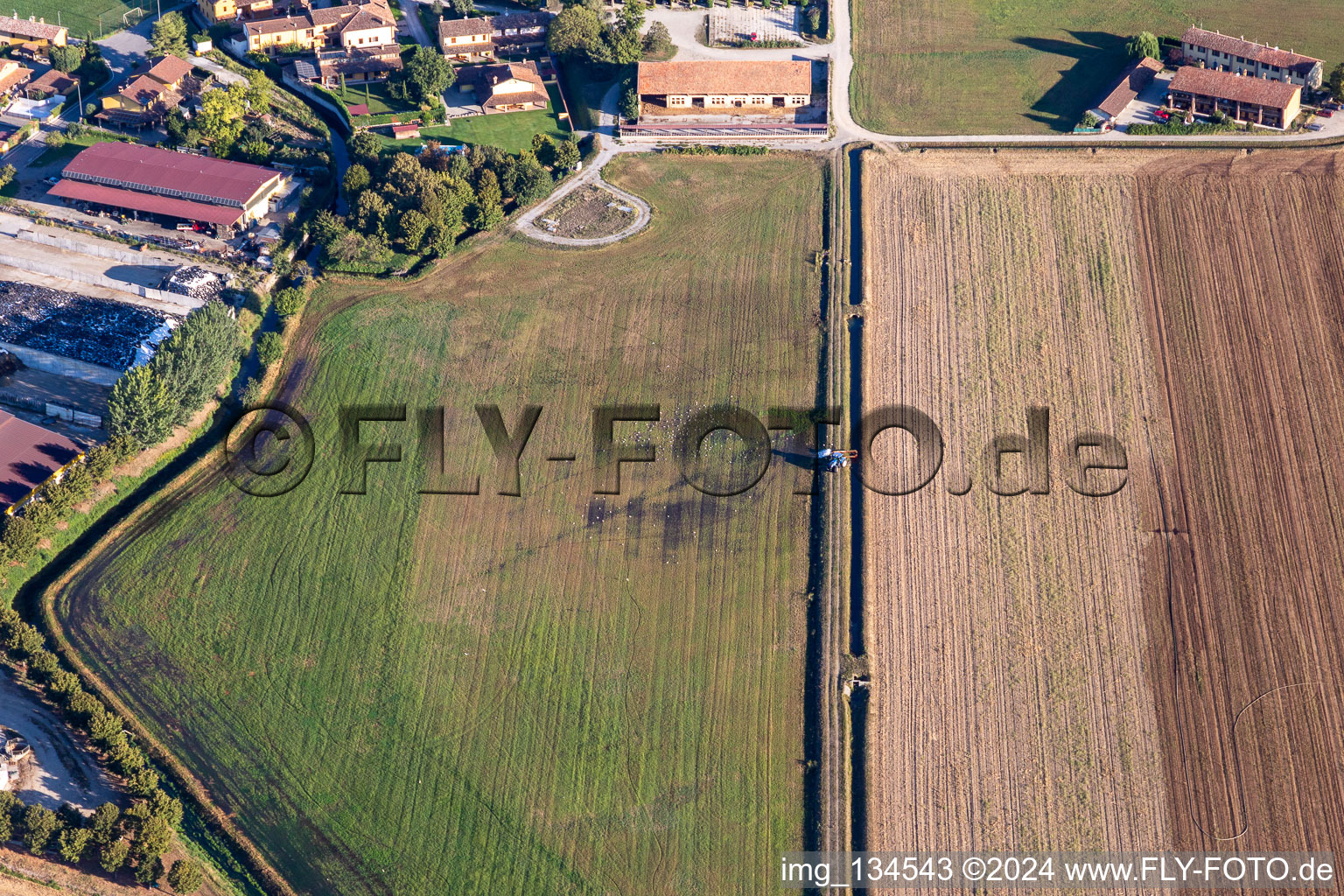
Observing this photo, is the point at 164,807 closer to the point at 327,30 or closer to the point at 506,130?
the point at 506,130

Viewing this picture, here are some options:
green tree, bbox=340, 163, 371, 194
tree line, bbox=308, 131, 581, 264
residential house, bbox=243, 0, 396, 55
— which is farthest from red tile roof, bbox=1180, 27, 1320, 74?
residential house, bbox=243, 0, 396, 55

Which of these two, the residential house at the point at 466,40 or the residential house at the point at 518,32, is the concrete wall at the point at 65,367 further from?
the residential house at the point at 518,32

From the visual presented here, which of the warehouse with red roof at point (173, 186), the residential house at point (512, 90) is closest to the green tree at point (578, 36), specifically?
the residential house at point (512, 90)

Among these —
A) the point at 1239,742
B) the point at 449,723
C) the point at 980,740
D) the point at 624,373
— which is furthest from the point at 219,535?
the point at 1239,742

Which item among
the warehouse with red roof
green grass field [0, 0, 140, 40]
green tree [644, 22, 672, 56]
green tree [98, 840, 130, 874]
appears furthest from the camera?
green grass field [0, 0, 140, 40]

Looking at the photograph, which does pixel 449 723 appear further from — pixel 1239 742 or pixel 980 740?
pixel 1239 742

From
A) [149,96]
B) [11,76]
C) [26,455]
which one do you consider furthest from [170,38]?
[26,455]

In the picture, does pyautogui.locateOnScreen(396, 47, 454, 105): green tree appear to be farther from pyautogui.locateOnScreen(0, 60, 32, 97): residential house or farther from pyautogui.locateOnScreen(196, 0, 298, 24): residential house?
pyautogui.locateOnScreen(0, 60, 32, 97): residential house
